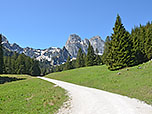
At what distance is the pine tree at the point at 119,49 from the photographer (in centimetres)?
3253

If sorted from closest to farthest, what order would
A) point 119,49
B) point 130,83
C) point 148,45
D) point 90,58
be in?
point 130,83
point 119,49
point 148,45
point 90,58

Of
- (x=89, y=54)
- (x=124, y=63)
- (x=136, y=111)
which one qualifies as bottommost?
(x=136, y=111)

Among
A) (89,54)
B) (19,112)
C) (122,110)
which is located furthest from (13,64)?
(122,110)

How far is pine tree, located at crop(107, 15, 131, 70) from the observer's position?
107 feet

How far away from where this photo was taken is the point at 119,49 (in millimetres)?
33938

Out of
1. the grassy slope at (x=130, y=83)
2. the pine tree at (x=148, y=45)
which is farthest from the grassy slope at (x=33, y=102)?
the pine tree at (x=148, y=45)

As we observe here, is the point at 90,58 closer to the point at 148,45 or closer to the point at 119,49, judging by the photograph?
the point at 148,45

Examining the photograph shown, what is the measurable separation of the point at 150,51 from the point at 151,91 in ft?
137

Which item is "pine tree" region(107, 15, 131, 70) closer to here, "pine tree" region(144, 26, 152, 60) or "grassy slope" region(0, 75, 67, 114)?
"pine tree" region(144, 26, 152, 60)

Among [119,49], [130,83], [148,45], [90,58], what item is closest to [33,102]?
[130,83]

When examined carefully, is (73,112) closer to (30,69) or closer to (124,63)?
(124,63)

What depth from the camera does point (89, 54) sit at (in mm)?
73062

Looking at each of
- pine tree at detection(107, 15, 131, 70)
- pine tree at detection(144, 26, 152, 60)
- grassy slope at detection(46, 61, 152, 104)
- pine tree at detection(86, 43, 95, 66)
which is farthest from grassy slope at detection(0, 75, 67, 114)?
pine tree at detection(86, 43, 95, 66)

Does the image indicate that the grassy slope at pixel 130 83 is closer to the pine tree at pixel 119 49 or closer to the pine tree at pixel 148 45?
the pine tree at pixel 119 49
